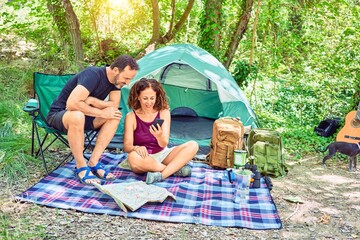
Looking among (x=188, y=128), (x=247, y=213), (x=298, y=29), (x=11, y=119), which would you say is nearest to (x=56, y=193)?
(x=247, y=213)

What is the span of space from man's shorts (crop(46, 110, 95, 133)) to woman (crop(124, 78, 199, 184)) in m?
0.27

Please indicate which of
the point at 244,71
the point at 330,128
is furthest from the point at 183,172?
the point at 244,71

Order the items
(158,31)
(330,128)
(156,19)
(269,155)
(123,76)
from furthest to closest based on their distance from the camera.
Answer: (158,31) → (156,19) → (330,128) → (269,155) → (123,76)

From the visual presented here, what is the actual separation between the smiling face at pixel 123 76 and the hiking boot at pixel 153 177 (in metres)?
0.70

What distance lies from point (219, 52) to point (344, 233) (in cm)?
420

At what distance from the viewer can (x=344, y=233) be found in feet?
8.23

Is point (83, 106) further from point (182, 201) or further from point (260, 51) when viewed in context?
point (260, 51)

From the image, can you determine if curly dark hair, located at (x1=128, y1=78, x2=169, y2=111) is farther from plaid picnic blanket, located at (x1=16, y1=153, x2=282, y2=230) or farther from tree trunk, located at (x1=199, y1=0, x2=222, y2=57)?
tree trunk, located at (x1=199, y1=0, x2=222, y2=57)

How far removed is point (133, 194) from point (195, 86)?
8.92 ft

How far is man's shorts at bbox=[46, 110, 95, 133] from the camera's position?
9.71ft

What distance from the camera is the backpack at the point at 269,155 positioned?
3.48m

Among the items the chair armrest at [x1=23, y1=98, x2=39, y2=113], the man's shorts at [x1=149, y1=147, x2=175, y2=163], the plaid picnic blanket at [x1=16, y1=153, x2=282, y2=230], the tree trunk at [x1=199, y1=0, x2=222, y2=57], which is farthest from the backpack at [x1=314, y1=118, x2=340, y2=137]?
the chair armrest at [x1=23, y1=98, x2=39, y2=113]

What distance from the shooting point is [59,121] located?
2957 mm

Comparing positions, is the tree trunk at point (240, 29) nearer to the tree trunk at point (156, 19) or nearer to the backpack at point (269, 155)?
the tree trunk at point (156, 19)
